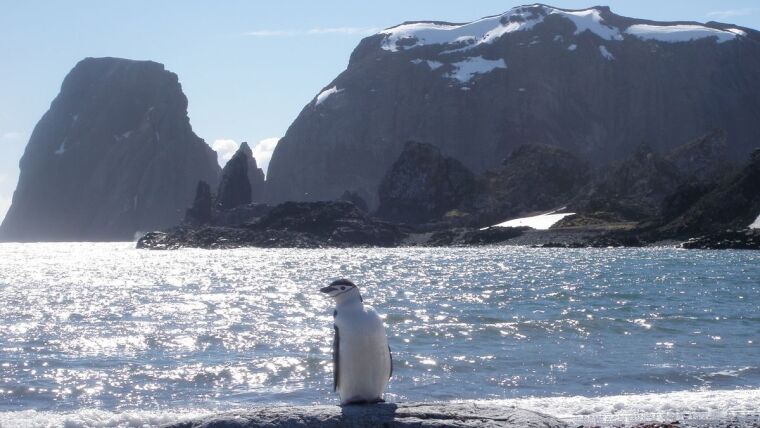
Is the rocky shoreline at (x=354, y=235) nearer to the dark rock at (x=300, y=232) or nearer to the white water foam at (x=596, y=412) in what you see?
the dark rock at (x=300, y=232)

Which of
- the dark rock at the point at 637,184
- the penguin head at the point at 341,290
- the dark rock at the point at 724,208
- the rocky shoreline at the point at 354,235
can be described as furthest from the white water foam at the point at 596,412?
the dark rock at the point at 637,184

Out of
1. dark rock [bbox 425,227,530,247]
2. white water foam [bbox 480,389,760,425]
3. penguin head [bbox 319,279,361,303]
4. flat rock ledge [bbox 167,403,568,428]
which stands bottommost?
dark rock [bbox 425,227,530,247]

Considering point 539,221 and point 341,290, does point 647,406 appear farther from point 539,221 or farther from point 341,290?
point 539,221

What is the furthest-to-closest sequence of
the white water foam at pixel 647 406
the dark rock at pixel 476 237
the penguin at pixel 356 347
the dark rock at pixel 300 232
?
1. the dark rock at pixel 300 232
2. the dark rock at pixel 476 237
3. the white water foam at pixel 647 406
4. the penguin at pixel 356 347

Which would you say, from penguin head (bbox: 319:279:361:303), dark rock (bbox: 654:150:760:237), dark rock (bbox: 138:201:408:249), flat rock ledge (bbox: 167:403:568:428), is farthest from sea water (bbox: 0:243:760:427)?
dark rock (bbox: 138:201:408:249)

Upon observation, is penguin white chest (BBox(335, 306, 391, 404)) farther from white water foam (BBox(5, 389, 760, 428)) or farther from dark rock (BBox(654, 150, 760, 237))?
dark rock (BBox(654, 150, 760, 237))

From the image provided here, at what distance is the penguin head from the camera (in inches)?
423

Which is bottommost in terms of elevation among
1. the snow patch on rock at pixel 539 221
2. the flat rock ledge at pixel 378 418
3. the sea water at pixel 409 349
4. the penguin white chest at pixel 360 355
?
the snow patch on rock at pixel 539 221

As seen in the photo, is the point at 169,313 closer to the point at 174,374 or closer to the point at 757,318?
the point at 174,374

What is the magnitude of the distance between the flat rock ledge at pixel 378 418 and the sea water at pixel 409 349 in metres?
4.93

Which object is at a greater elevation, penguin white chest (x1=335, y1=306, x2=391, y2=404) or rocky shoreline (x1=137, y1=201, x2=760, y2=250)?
penguin white chest (x1=335, y1=306, x2=391, y2=404)

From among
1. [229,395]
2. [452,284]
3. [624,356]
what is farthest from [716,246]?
[229,395]

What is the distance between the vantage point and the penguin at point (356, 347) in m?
10.9

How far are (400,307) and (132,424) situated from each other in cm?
2242
